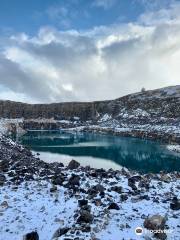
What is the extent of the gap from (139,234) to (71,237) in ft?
9.87

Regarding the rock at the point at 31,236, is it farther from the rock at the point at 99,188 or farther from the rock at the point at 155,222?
the rock at the point at 99,188

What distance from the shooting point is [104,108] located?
591 feet

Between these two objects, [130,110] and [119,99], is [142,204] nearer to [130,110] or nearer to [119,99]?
[130,110]

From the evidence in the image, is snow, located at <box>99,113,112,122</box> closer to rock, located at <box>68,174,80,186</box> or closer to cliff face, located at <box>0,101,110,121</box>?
cliff face, located at <box>0,101,110,121</box>

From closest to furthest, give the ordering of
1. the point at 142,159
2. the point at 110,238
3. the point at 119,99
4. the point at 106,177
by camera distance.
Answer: the point at 110,238 → the point at 106,177 → the point at 142,159 → the point at 119,99

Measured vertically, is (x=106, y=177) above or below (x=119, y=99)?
below

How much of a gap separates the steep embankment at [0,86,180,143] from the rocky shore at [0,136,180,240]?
78996mm

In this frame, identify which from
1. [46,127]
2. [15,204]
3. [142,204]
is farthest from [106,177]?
[46,127]

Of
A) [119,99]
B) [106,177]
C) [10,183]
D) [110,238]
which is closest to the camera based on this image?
[110,238]

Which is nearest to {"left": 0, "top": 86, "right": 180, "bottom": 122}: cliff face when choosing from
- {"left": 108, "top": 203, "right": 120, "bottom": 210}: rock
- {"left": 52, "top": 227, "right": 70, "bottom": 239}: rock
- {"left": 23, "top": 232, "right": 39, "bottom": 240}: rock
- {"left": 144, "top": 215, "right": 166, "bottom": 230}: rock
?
{"left": 108, "top": 203, "right": 120, "bottom": 210}: rock

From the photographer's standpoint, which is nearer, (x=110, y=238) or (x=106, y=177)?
(x=110, y=238)

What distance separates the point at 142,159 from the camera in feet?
197

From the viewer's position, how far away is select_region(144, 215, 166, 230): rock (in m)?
16.5

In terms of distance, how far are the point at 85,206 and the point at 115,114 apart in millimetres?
147280
